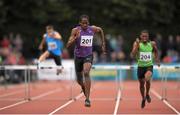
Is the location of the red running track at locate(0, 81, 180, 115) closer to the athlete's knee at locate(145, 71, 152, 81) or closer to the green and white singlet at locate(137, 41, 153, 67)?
the athlete's knee at locate(145, 71, 152, 81)

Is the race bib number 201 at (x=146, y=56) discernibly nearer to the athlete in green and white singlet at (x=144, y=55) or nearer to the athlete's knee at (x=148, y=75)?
the athlete in green and white singlet at (x=144, y=55)

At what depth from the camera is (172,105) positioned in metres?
18.1

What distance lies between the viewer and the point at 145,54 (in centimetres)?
1716

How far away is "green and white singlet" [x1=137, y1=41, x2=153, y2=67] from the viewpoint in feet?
56.2

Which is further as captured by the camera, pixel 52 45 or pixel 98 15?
pixel 98 15

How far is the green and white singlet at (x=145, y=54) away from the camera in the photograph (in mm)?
17141

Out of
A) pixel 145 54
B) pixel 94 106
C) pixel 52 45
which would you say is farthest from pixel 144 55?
pixel 52 45

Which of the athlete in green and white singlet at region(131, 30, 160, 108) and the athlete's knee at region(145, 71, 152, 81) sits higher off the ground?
the athlete in green and white singlet at region(131, 30, 160, 108)

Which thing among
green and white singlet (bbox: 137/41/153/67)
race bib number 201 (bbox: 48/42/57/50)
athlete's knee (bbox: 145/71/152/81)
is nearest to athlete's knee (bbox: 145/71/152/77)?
athlete's knee (bbox: 145/71/152/81)

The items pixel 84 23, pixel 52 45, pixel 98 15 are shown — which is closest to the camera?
pixel 84 23

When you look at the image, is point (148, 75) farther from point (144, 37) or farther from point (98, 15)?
point (98, 15)

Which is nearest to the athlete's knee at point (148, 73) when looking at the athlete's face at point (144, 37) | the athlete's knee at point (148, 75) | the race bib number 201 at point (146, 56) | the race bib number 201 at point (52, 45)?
the athlete's knee at point (148, 75)

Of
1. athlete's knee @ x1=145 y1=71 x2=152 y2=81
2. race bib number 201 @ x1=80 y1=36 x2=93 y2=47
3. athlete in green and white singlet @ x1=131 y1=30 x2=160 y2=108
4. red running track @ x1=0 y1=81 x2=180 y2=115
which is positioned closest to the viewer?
race bib number 201 @ x1=80 y1=36 x2=93 y2=47

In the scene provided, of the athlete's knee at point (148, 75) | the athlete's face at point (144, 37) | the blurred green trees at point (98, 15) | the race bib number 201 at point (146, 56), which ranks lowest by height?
the athlete's knee at point (148, 75)
